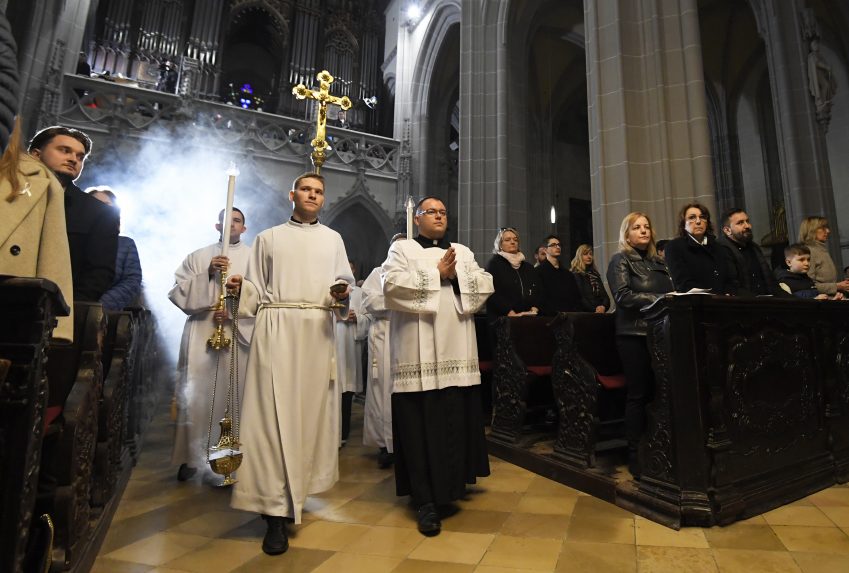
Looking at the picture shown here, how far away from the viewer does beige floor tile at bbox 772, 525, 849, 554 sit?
2.12m

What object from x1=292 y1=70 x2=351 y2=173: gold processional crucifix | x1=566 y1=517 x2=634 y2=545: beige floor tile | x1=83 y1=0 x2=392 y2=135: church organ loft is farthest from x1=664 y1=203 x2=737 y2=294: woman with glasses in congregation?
x1=83 y1=0 x2=392 y2=135: church organ loft

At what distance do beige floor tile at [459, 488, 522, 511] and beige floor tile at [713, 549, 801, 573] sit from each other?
1035 mm

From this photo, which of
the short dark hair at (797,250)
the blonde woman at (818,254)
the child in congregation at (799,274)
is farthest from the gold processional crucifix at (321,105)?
the blonde woman at (818,254)

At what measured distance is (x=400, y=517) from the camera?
2.56 m

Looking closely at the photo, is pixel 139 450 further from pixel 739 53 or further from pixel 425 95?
pixel 739 53

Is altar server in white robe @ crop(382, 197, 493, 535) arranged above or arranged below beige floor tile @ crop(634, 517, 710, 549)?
above

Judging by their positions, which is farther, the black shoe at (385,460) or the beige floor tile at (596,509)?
the black shoe at (385,460)

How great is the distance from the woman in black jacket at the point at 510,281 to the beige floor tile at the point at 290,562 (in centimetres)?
255

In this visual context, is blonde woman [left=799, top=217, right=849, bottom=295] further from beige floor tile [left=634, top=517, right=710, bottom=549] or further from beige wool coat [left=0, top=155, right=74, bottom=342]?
beige wool coat [left=0, top=155, right=74, bottom=342]

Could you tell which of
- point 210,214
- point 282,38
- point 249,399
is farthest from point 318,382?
point 282,38

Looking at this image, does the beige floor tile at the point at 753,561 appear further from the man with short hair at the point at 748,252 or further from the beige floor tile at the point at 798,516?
the man with short hair at the point at 748,252

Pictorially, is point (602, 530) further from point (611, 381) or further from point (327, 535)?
point (327, 535)

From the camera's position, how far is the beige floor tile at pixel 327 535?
2224 mm

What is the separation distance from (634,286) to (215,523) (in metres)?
2.96
